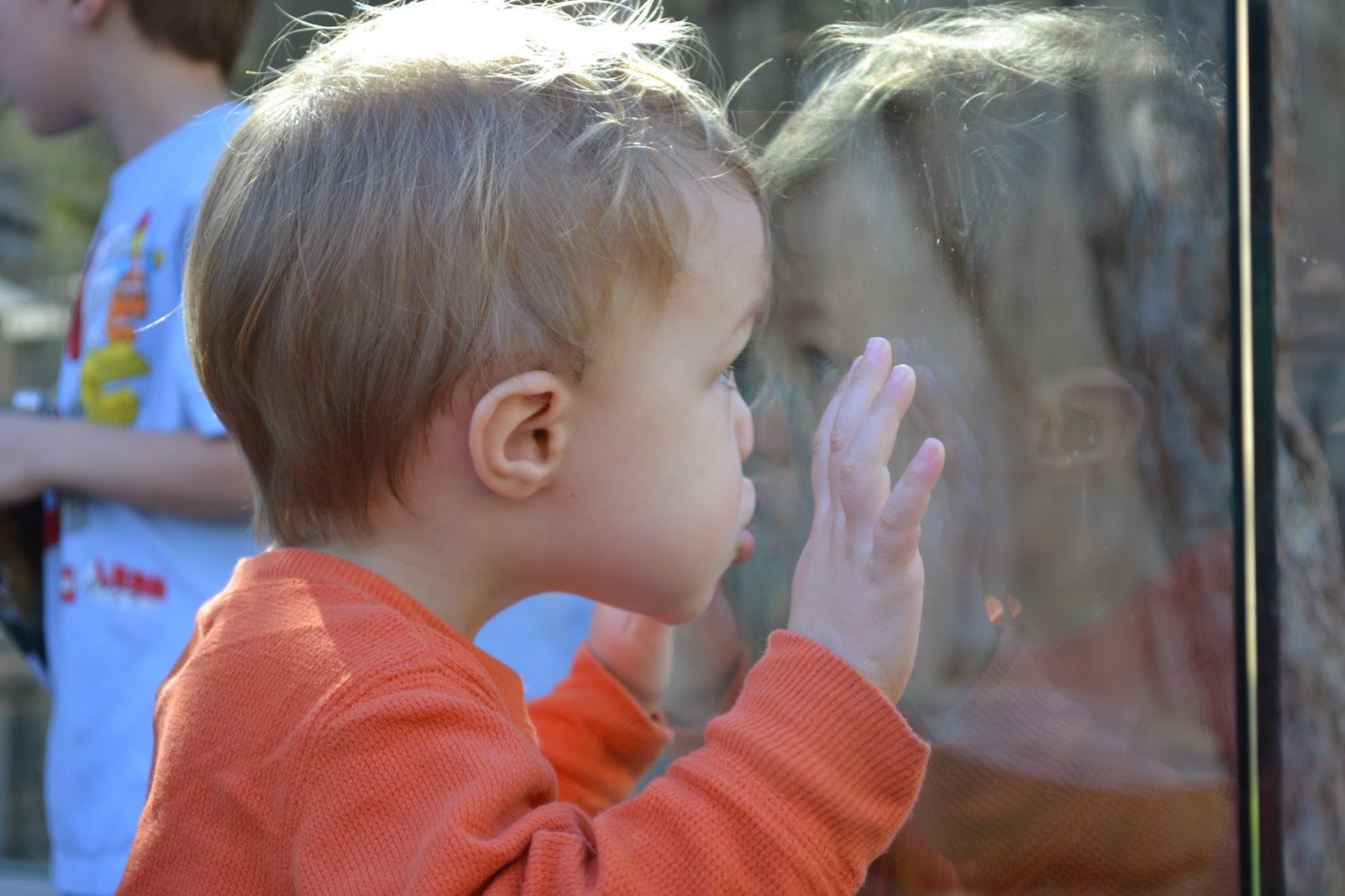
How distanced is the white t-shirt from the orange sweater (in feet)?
2.00

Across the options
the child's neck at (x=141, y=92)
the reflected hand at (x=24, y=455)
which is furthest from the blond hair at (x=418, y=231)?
the child's neck at (x=141, y=92)

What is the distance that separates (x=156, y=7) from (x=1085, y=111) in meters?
1.49

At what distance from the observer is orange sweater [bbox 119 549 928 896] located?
2.68 feet

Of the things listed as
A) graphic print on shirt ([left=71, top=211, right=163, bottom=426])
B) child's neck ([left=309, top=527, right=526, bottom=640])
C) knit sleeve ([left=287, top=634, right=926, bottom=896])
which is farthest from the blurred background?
graphic print on shirt ([left=71, top=211, right=163, bottom=426])

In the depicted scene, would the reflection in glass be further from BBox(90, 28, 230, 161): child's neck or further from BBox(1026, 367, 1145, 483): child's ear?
BBox(90, 28, 230, 161): child's neck

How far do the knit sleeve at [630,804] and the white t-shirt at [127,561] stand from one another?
2.45ft

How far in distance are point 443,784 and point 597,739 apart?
507 mm

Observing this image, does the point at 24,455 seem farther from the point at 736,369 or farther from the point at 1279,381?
the point at 1279,381

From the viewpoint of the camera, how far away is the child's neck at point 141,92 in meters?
1.89

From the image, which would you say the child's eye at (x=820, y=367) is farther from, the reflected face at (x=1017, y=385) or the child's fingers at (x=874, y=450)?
the child's fingers at (x=874, y=450)

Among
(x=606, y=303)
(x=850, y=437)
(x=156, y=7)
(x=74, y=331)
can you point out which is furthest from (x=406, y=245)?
(x=156, y=7)

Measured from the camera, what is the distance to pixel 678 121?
42.5 inches

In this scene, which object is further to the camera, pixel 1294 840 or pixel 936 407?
pixel 936 407

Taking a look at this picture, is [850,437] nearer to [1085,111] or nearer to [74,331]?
[1085,111]
